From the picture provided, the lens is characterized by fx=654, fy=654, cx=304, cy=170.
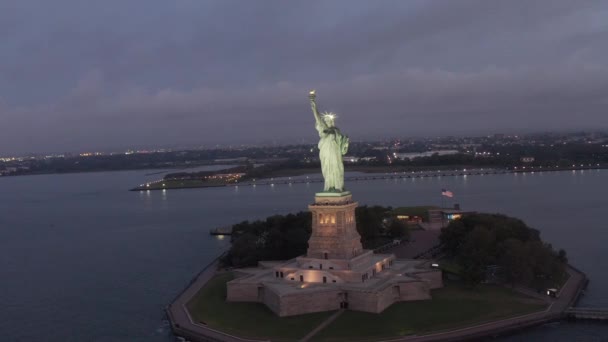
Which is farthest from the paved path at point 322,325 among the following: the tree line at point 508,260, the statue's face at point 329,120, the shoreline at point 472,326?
the statue's face at point 329,120

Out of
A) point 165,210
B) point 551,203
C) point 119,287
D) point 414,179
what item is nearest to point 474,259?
point 119,287

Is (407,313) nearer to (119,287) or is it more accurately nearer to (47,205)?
(119,287)

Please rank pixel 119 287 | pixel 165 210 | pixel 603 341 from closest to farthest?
pixel 603 341
pixel 119 287
pixel 165 210

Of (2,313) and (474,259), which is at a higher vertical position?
(474,259)

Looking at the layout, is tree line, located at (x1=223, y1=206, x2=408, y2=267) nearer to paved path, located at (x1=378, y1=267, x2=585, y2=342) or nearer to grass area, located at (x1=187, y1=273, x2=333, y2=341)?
grass area, located at (x1=187, y1=273, x2=333, y2=341)

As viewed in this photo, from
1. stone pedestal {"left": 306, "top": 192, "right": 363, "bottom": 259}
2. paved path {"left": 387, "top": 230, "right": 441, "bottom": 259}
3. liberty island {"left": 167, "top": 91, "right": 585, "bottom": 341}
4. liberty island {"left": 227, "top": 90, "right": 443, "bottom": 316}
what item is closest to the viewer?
liberty island {"left": 167, "top": 91, "right": 585, "bottom": 341}

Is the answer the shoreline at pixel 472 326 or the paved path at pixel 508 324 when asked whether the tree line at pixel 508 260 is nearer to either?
the shoreline at pixel 472 326

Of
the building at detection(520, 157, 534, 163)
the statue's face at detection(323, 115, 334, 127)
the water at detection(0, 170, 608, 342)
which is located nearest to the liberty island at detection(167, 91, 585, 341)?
the statue's face at detection(323, 115, 334, 127)
